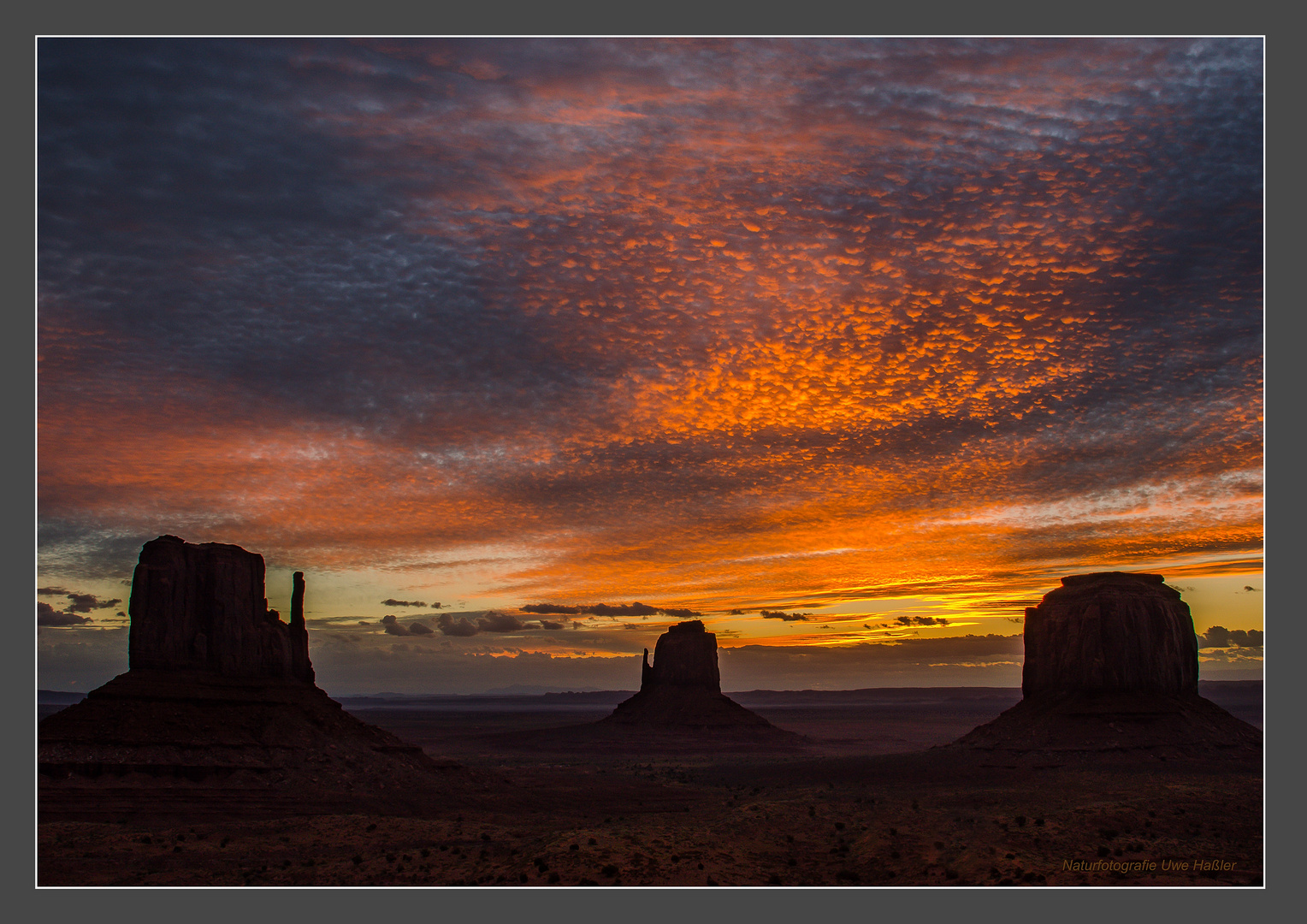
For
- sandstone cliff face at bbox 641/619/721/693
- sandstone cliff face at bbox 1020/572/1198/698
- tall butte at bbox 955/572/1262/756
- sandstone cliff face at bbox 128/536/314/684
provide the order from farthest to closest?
sandstone cliff face at bbox 641/619/721/693, sandstone cliff face at bbox 1020/572/1198/698, tall butte at bbox 955/572/1262/756, sandstone cliff face at bbox 128/536/314/684

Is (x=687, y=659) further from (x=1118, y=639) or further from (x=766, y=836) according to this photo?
(x=766, y=836)

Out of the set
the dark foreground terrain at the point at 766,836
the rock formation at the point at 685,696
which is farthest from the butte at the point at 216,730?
the rock formation at the point at 685,696

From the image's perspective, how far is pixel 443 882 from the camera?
29.4m

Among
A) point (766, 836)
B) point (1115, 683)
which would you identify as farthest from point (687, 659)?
point (766, 836)

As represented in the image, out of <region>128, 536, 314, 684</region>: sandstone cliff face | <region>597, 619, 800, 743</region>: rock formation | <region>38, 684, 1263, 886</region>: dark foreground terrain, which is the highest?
<region>128, 536, 314, 684</region>: sandstone cliff face

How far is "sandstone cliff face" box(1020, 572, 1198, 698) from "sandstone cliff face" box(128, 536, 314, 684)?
185 feet

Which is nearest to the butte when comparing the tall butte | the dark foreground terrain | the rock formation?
the dark foreground terrain

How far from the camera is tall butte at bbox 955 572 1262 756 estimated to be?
61.0 m

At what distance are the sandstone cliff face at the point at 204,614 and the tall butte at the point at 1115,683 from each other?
2029 inches

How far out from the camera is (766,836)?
3662 centimetres

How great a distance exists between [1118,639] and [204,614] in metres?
63.3

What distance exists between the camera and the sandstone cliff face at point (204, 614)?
174 feet

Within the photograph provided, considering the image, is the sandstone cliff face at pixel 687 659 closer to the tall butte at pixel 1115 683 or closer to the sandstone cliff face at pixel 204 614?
the tall butte at pixel 1115 683

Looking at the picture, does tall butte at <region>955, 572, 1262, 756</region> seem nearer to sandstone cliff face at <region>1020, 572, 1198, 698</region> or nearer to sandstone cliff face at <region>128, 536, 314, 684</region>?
sandstone cliff face at <region>1020, 572, 1198, 698</region>
